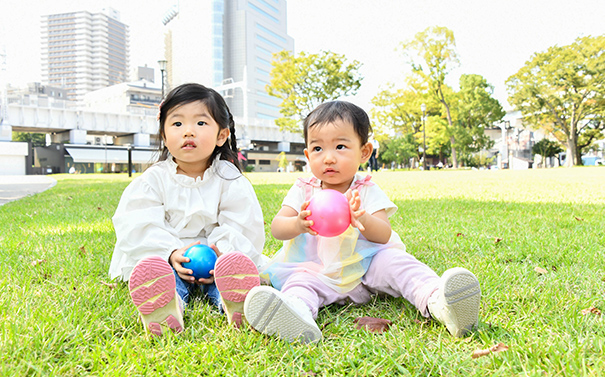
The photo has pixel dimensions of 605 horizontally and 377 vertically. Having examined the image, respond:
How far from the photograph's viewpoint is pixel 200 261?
209 centimetres

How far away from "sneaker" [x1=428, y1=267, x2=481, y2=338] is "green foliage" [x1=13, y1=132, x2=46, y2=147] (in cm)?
8227

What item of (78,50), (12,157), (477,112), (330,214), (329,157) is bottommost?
(330,214)

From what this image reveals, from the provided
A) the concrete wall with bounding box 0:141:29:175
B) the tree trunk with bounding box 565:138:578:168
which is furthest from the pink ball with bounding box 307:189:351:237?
the concrete wall with bounding box 0:141:29:175

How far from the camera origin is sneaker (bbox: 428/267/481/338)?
157 cm

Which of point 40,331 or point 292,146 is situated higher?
point 292,146

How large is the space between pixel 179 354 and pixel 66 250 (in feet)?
7.46

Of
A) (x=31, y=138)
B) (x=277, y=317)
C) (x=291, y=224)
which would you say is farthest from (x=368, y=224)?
(x=31, y=138)

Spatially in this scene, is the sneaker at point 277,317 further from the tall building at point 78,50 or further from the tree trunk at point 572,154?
the tall building at point 78,50

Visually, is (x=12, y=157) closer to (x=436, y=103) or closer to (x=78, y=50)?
(x=436, y=103)

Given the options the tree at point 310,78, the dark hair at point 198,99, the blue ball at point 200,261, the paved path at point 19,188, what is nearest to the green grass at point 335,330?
the blue ball at point 200,261

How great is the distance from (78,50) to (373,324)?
20067 cm

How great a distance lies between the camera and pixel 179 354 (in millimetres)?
1446

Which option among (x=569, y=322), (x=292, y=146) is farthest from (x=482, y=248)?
(x=292, y=146)

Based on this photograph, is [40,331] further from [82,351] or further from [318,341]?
[318,341]
